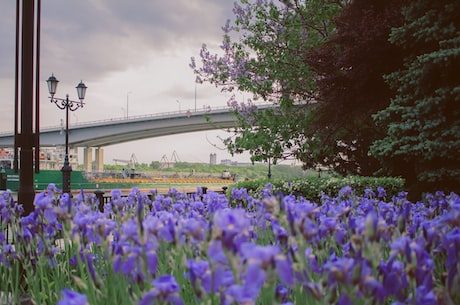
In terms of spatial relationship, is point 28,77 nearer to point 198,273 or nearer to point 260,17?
point 198,273

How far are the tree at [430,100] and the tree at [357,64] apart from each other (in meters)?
1.06

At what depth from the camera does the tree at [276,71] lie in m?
13.9

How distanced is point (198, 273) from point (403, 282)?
932 mm

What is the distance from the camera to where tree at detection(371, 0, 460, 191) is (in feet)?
26.2

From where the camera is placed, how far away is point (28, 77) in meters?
5.06

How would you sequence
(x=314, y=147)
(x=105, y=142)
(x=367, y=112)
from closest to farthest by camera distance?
(x=367, y=112) → (x=314, y=147) → (x=105, y=142)

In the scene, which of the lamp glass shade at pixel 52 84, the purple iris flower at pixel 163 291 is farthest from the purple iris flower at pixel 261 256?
the lamp glass shade at pixel 52 84

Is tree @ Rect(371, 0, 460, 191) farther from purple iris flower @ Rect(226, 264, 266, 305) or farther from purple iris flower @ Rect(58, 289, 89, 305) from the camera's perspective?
purple iris flower @ Rect(58, 289, 89, 305)

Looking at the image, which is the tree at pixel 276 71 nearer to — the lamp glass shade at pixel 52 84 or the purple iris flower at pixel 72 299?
the lamp glass shade at pixel 52 84

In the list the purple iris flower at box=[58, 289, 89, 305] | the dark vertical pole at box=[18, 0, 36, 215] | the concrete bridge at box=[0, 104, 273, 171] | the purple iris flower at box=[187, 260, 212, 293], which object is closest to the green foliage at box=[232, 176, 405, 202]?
the dark vertical pole at box=[18, 0, 36, 215]

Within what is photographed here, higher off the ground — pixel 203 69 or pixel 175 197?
pixel 203 69

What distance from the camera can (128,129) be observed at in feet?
158

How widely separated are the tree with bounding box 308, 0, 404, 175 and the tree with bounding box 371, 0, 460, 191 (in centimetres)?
106

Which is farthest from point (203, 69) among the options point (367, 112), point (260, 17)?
point (367, 112)
